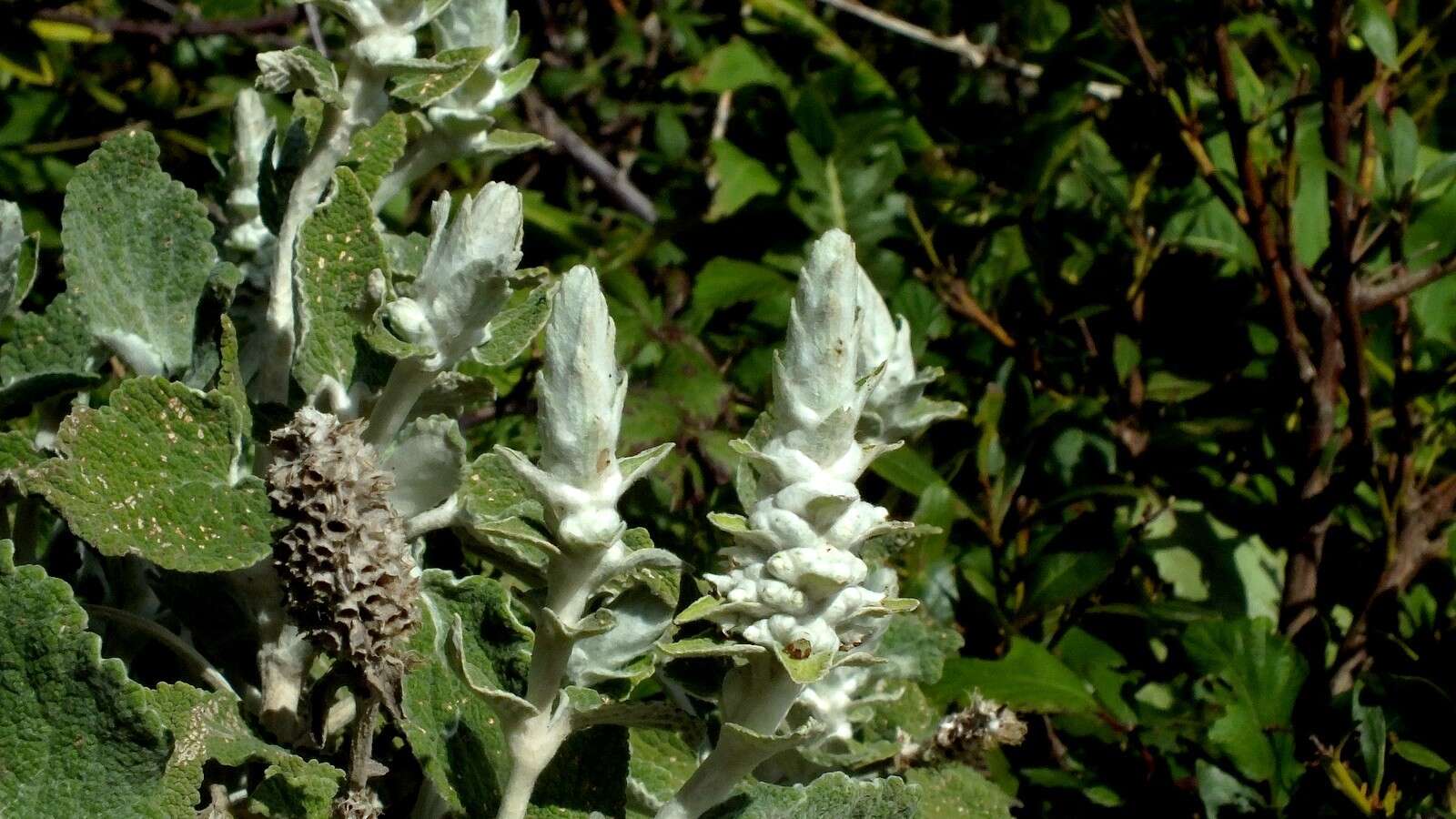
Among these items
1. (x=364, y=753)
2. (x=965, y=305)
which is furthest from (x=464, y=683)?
(x=965, y=305)

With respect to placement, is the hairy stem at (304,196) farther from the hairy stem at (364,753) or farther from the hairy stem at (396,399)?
the hairy stem at (364,753)

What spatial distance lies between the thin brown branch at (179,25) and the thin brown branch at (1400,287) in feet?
5.32

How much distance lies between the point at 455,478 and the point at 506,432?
47 cm

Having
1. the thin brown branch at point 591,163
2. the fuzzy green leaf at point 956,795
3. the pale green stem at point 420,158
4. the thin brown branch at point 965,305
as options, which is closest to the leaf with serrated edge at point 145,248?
the pale green stem at point 420,158

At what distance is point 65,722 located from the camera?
0.79 metres

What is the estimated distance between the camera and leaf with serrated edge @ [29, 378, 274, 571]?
33.4 inches

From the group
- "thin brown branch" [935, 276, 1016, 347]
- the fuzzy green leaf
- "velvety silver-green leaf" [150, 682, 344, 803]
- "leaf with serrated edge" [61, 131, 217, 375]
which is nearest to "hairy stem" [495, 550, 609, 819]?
"velvety silver-green leaf" [150, 682, 344, 803]

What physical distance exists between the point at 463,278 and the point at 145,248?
1.31 feet

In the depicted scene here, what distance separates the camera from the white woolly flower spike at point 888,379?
1.07 m

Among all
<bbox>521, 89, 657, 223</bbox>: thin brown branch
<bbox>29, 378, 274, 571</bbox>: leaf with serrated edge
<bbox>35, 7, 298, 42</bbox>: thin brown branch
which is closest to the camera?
<bbox>29, 378, 274, 571</bbox>: leaf with serrated edge

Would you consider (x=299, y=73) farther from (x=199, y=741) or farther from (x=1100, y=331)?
(x=1100, y=331)

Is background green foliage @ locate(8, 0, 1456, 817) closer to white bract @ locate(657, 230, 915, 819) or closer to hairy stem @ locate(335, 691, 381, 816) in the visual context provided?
hairy stem @ locate(335, 691, 381, 816)

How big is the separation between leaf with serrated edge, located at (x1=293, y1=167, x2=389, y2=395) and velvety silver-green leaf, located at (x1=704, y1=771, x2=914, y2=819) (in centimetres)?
41

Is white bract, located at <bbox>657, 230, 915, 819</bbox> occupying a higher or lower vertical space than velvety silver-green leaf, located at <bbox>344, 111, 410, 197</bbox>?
higher
